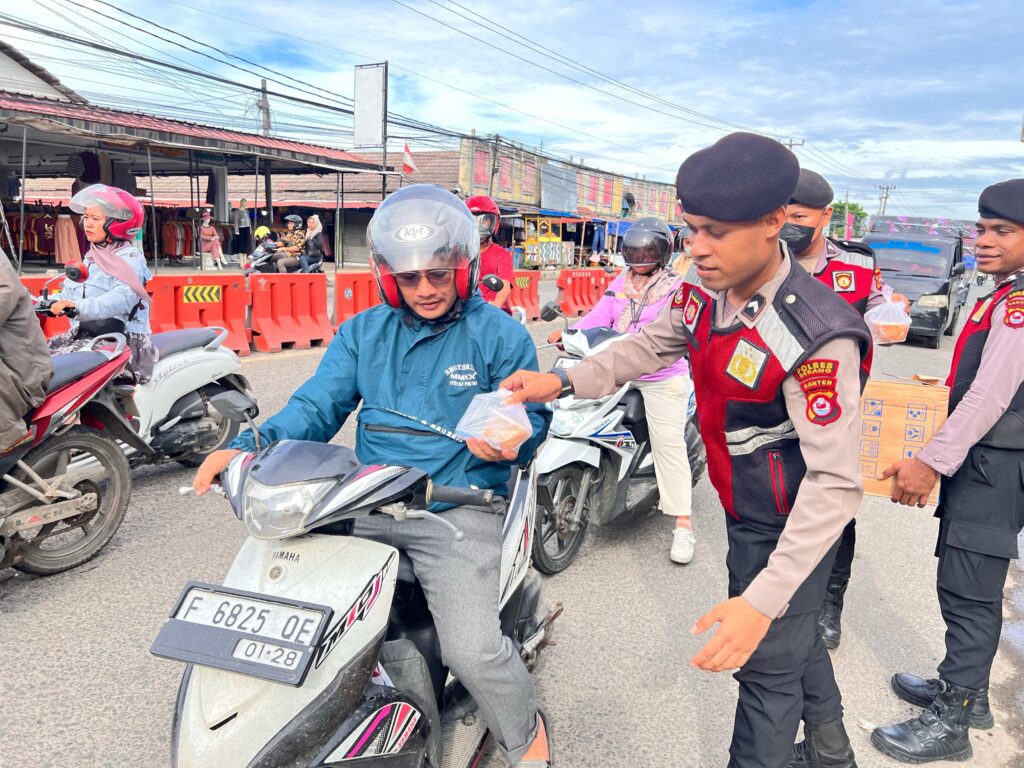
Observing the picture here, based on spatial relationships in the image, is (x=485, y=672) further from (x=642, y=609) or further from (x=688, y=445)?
(x=688, y=445)

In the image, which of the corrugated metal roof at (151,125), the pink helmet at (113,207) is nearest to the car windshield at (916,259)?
the pink helmet at (113,207)

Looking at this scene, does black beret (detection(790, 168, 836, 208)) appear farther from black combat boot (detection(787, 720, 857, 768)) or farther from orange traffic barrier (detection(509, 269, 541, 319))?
orange traffic barrier (detection(509, 269, 541, 319))

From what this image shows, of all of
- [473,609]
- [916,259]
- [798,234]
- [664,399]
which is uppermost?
[798,234]

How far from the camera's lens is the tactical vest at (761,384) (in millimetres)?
1778

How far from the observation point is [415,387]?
7.59ft

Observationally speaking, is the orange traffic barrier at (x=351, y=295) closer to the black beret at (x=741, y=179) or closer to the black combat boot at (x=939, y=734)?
the black combat boot at (x=939, y=734)

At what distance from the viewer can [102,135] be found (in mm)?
16734

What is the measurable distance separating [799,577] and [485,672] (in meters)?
0.87

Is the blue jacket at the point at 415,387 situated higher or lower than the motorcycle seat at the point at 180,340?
higher

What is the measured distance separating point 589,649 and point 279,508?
210cm

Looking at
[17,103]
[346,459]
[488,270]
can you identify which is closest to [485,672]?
[346,459]

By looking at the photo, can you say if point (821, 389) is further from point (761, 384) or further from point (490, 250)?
point (490, 250)

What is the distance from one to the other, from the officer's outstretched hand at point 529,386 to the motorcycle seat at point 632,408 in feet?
6.89

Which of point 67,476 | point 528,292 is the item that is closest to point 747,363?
point 67,476
